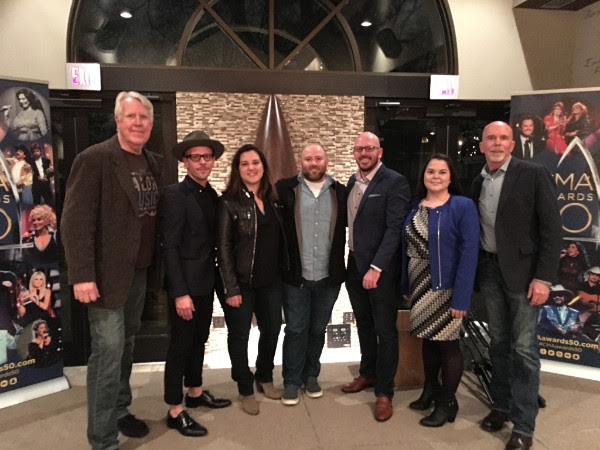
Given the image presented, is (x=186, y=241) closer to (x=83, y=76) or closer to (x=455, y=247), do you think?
(x=455, y=247)

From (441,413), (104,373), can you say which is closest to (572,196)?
(441,413)

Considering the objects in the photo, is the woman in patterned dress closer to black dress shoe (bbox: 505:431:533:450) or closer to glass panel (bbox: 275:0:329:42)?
black dress shoe (bbox: 505:431:533:450)

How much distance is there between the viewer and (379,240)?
2.55m

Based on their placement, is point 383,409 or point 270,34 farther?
point 270,34

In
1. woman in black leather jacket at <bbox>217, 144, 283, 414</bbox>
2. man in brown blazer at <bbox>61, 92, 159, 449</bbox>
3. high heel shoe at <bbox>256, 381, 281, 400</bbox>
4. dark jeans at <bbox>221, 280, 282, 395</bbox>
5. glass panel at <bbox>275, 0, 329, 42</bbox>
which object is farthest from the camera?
glass panel at <bbox>275, 0, 329, 42</bbox>

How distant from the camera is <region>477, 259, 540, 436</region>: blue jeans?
2268mm

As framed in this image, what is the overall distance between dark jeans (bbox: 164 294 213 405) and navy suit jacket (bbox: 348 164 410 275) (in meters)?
0.88

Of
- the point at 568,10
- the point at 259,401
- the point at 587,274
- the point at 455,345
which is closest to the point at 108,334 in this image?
the point at 259,401

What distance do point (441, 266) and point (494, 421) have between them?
918 millimetres

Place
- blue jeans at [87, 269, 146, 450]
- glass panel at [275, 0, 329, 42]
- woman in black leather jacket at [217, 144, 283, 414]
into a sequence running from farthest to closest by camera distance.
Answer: glass panel at [275, 0, 329, 42] → woman in black leather jacket at [217, 144, 283, 414] → blue jeans at [87, 269, 146, 450]

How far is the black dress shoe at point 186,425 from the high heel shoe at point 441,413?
1189 mm

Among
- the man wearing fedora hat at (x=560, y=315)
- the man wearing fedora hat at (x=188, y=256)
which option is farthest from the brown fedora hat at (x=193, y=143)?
the man wearing fedora hat at (x=560, y=315)

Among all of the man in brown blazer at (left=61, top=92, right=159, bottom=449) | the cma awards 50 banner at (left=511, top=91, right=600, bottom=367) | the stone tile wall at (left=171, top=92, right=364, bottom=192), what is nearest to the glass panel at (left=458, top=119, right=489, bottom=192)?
the cma awards 50 banner at (left=511, top=91, right=600, bottom=367)

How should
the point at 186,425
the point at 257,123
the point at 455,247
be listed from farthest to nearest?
1. the point at 257,123
2. the point at 186,425
3. the point at 455,247
